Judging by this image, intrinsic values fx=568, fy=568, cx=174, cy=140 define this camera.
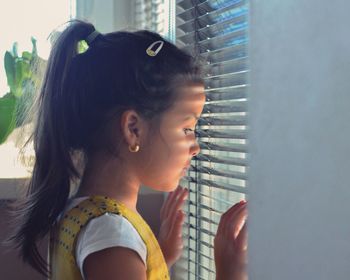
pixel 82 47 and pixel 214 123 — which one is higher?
pixel 82 47

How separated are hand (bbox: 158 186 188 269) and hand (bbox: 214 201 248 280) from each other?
0.70 ft

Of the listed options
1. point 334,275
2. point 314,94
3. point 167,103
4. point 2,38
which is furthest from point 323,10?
point 2,38

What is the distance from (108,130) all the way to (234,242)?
11.0 inches

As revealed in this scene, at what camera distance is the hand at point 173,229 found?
1.07 meters

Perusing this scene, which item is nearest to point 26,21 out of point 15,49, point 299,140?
point 15,49

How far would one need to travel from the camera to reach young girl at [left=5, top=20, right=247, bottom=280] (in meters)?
0.94

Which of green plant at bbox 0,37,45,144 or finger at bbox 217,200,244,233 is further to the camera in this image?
green plant at bbox 0,37,45,144

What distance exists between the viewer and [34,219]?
99 cm

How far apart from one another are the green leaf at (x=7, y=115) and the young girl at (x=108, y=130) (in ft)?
1.74

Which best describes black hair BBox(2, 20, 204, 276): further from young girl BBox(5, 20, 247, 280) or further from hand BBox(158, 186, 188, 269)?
hand BBox(158, 186, 188, 269)

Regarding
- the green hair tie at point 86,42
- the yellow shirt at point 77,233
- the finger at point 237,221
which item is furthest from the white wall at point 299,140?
the green hair tie at point 86,42

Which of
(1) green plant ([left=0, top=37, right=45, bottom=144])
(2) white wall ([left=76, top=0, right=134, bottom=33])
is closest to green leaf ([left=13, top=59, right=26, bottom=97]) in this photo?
(1) green plant ([left=0, top=37, right=45, bottom=144])

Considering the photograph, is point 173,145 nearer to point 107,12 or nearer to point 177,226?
point 177,226

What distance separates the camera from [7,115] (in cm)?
152
